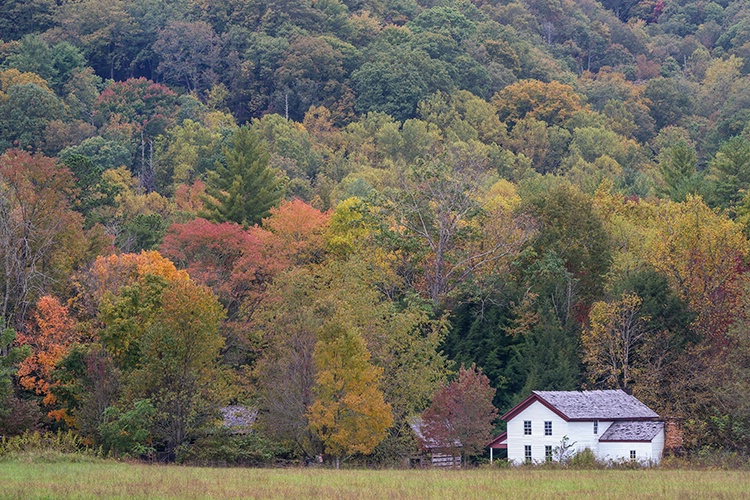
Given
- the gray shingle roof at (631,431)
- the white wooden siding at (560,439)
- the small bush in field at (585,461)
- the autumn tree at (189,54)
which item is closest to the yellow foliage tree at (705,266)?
the gray shingle roof at (631,431)

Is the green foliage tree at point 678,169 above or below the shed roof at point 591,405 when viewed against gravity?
above

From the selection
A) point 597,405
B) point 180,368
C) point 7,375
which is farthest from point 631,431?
point 7,375

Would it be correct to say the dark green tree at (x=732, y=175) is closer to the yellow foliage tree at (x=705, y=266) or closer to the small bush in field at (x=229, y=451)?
the yellow foliage tree at (x=705, y=266)

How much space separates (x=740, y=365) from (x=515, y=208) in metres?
17.8

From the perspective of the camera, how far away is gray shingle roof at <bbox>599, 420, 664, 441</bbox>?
52.2 meters

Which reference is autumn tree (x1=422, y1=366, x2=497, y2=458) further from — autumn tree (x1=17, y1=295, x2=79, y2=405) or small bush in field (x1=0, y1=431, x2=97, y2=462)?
autumn tree (x1=17, y1=295, x2=79, y2=405)

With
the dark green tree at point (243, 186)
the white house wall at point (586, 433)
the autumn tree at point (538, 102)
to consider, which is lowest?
the white house wall at point (586, 433)

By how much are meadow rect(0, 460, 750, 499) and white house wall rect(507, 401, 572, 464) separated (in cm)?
1075

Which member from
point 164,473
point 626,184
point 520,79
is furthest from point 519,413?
point 520,79

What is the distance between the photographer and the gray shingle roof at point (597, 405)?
53000 millimetres

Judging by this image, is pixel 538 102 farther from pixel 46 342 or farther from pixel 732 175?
pixel 46 342

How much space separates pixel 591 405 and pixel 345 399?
11545mm

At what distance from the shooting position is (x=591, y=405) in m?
53.6

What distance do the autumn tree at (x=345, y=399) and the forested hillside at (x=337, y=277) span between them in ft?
0.31
